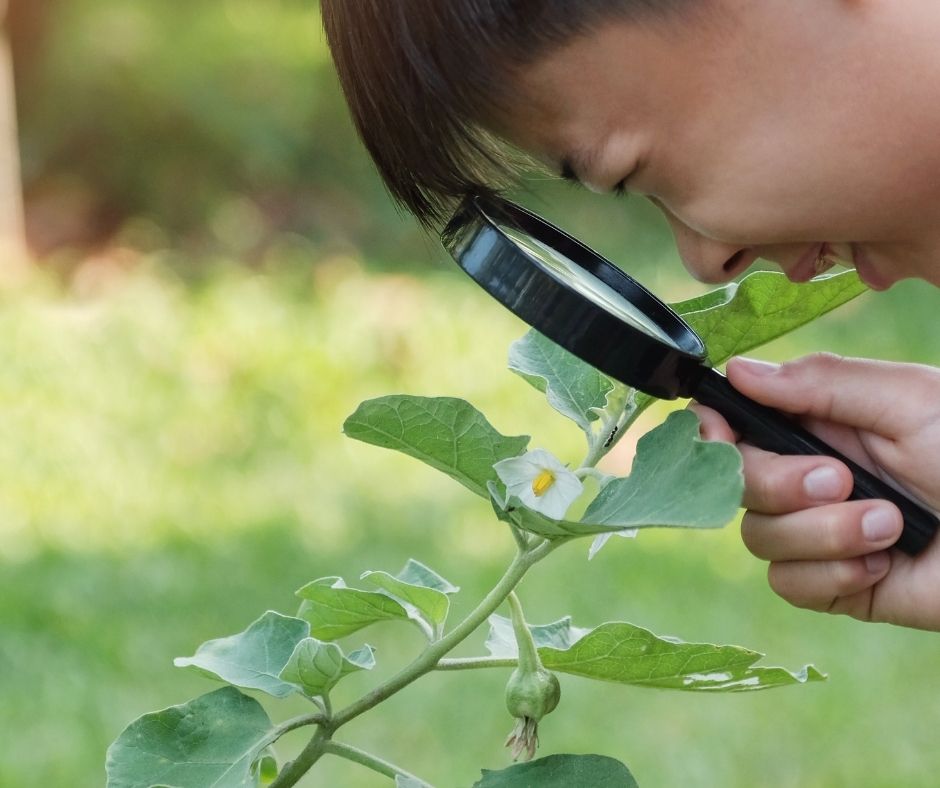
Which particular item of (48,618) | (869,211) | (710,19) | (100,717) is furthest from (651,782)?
(710,19)

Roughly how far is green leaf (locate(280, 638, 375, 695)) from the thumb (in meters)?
0.31

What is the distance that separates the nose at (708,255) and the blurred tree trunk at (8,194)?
315 centimetres

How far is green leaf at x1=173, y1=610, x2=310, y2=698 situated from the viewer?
2.49 ft

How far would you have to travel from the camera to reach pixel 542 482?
27.1 inches

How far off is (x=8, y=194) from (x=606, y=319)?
3407 mm

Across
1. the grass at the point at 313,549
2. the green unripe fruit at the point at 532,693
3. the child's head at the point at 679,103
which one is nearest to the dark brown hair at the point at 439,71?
the child's head at the point at 679,103

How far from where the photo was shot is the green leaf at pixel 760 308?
2.58ft

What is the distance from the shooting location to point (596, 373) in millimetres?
819

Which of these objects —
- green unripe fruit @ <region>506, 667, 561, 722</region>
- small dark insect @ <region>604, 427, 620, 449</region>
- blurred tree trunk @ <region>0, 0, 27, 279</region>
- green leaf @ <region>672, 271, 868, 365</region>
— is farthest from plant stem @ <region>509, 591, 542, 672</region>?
blurred tree trunk @ <region>0, 0, 27, 279</region>

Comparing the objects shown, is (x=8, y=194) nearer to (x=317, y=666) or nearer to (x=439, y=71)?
(x=439, y=71)

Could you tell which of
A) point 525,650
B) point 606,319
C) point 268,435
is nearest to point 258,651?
point 525,650

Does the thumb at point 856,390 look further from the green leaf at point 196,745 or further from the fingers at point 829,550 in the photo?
the green leaf at point 196,745

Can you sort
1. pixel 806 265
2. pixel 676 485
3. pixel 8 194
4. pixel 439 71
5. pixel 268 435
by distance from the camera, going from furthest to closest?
pixel 8 194
pixel 268 435
pixel 806 265
pixel 439 71
pixel 676 485

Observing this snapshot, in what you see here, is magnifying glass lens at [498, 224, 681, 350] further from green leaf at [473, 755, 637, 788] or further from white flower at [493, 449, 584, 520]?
green leaf at [473, 755, 637, 788]
